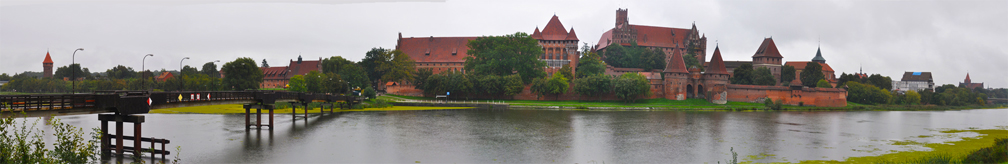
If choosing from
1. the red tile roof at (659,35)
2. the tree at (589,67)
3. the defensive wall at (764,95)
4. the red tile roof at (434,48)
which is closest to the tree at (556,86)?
the defensive wall at (764,95)

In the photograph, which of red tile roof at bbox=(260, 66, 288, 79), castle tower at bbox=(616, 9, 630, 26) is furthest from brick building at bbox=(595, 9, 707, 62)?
red tile roof at bbox=(260, 66, 288, 79)

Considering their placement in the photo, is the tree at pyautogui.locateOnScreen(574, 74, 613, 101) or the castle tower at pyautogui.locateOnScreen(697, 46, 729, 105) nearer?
the tree at pyautogui.locateOnScreen(574, 74, 613, 101)

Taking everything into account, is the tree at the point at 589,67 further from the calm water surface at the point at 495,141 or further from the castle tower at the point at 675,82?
the calm water surface at the point at 495,141

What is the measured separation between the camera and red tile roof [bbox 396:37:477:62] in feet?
338

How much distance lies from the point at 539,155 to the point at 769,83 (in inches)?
2843

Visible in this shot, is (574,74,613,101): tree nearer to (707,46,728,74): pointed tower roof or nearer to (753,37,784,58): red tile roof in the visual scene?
(707,46,728,74): pointed tower roof

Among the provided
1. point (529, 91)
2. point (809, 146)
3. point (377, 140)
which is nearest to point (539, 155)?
point (377, 140)

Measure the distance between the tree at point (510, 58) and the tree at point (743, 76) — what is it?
28449 millimetres

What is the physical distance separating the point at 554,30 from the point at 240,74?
156ft

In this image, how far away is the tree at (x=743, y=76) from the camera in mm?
85500

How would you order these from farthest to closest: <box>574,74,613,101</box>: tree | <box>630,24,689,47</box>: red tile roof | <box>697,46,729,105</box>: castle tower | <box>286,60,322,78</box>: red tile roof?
<box>630,24,689,47</box>: red tile roof, <box>286,60,322,78</box>: red tile roof, <box>697,46,729,105</box>: castle tower, <box>574,74,613,101</box>: tree

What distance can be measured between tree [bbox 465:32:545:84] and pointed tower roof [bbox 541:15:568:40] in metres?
11.6

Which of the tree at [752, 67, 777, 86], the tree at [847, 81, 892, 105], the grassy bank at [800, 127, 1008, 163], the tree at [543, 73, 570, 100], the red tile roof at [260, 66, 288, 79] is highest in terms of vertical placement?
the red tile roof at [260, 66, 288, 79]

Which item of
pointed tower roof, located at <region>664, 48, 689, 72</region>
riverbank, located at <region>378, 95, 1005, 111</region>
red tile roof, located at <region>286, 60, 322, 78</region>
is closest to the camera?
riverbank, located at <region>378, 95, 1005, 111</region>
